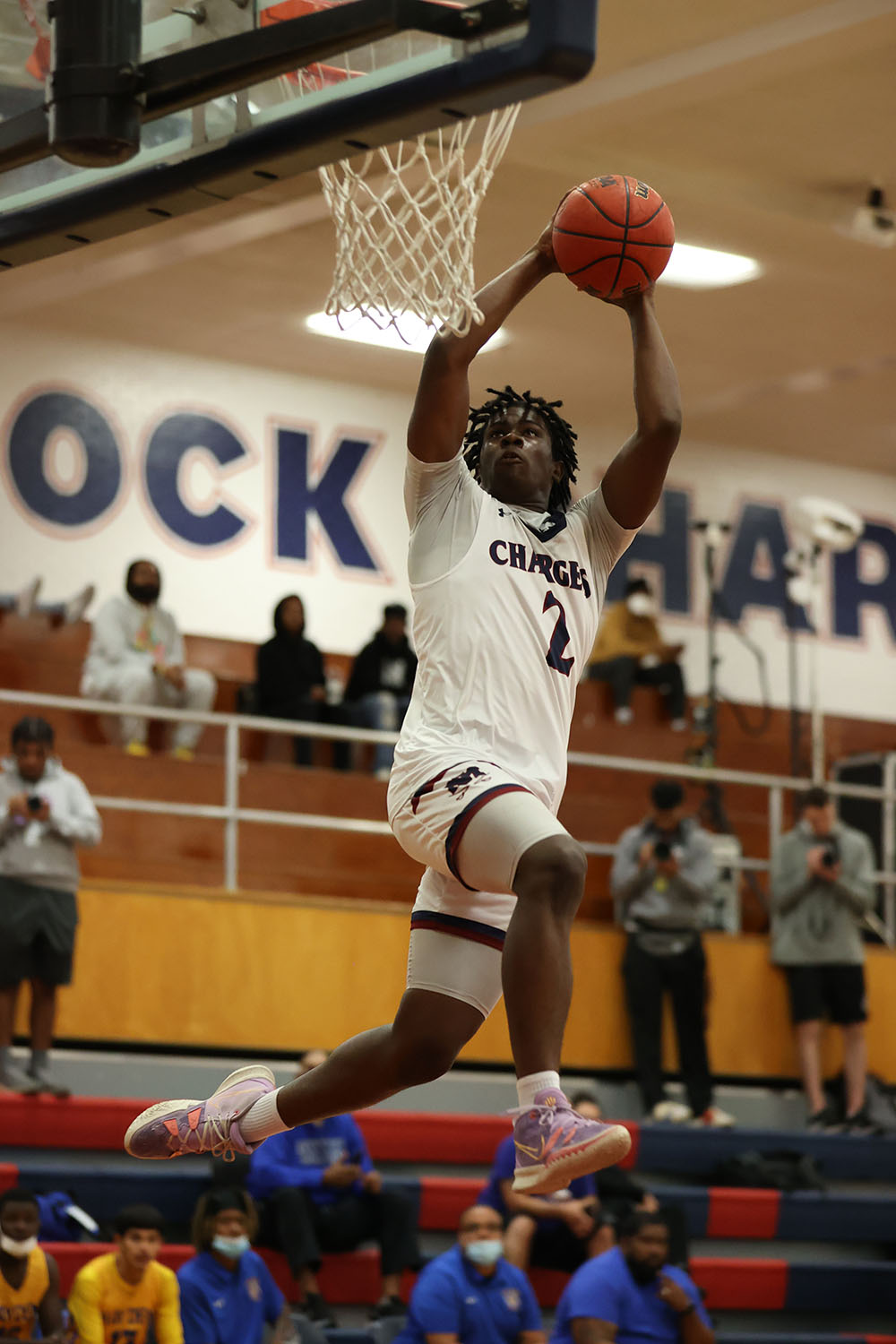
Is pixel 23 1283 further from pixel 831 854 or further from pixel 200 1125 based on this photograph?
pixel 831 854

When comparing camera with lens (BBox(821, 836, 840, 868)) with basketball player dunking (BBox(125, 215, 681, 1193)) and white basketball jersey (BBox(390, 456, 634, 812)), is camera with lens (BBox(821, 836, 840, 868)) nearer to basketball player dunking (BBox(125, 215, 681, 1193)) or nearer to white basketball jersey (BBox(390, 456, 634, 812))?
basketball player dunking (BBox(125, 215, 681, 1193))

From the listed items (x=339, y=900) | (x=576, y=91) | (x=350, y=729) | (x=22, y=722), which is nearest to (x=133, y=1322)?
(x=22, y=722)

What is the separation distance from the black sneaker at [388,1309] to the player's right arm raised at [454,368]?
5883 millimetres

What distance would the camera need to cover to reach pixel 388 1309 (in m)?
9.77

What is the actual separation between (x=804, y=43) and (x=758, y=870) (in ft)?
21.4

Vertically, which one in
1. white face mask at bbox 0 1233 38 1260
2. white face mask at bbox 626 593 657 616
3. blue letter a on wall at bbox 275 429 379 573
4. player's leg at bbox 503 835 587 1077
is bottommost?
white face mask at bbox 0 1233 38 1260

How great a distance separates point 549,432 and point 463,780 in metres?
1.05

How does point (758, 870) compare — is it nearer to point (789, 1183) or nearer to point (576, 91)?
point (789, 1183)

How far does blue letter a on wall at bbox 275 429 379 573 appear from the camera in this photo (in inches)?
637

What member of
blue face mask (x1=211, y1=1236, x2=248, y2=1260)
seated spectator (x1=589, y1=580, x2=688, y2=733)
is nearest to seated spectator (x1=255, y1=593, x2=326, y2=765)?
seated spectator (x1=589, y1=580, x2=688, y2=733)

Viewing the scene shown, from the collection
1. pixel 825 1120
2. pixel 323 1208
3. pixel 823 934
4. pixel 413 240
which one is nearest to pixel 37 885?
pixel 323 1208

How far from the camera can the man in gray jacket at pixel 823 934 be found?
12.9 metres

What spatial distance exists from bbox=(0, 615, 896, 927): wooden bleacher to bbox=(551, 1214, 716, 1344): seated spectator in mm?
3885

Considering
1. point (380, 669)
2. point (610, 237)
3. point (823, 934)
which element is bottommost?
point (823, 934)
